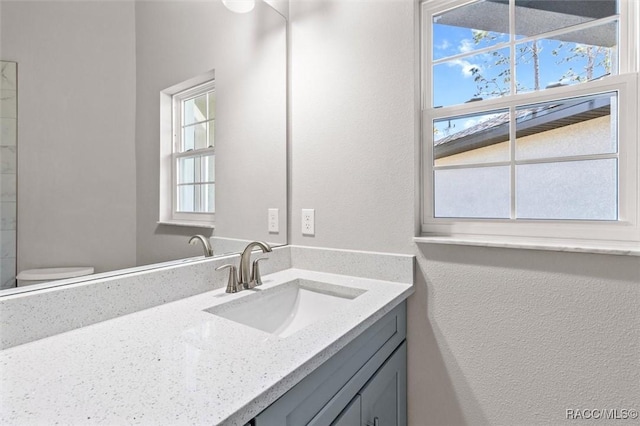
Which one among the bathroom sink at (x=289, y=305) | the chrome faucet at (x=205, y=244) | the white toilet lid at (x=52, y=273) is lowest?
the bathroom sink at (x=289, y=305)

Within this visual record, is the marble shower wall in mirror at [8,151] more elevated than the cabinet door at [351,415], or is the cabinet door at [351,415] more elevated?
the marble shower wall in mirror at [8,151]

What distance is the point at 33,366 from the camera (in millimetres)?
660

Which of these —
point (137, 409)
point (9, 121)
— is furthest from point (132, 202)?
point (137, 409)

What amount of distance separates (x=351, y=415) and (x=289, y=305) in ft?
1.75

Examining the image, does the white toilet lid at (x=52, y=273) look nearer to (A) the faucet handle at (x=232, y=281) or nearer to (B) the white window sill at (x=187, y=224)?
(B) the white window sill at (x=187, y=224)

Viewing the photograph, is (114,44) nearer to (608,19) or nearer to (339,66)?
(339,66)

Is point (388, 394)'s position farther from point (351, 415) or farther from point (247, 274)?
point (247, 274)

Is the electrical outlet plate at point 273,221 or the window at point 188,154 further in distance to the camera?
the electrical outlet plate at point 273,221

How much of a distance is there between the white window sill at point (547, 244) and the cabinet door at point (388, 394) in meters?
0.47

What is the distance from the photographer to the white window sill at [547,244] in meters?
0.97

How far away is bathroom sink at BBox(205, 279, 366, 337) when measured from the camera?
116cm

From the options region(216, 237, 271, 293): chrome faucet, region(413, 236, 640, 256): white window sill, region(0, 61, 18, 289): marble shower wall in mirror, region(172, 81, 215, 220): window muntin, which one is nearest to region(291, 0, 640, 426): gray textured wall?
region(413, 236, 640, 256): white window sill

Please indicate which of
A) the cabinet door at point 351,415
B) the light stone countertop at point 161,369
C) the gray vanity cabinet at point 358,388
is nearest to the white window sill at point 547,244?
the gray vanity cabinet at point 358,388

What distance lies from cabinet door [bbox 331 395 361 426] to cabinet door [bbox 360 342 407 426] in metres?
0.04
